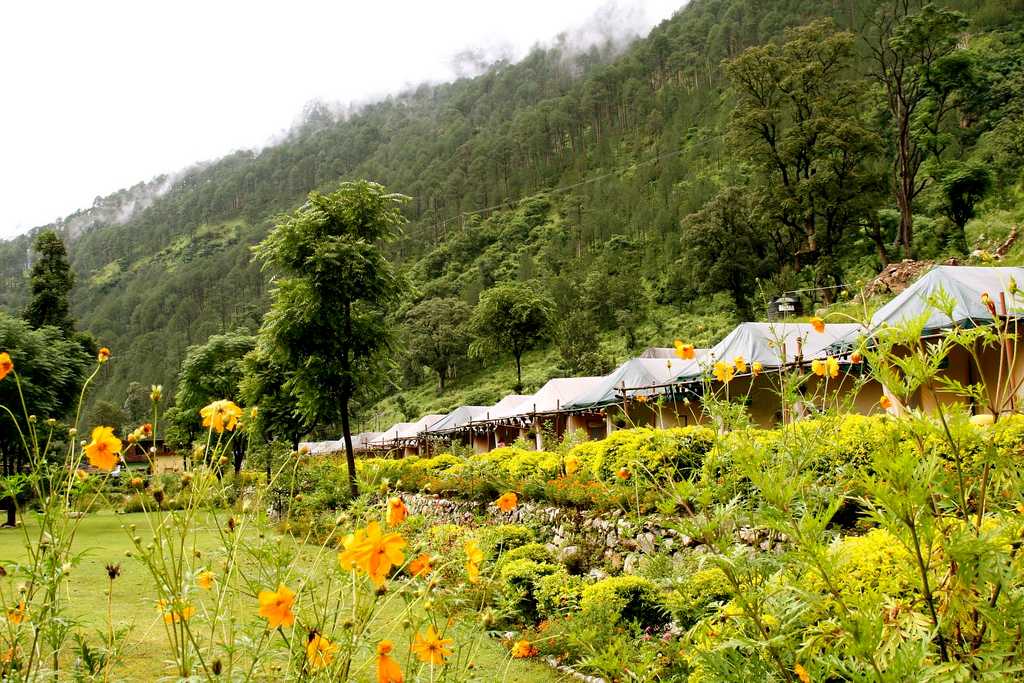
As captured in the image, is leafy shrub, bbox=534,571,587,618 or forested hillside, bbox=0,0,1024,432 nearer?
leafy shrub, bbox=534,571,587,618

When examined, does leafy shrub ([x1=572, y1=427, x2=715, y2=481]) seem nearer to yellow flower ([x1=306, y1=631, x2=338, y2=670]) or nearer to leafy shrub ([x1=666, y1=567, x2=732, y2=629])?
leafy shrub ([x1=666, y1=567, x2=732, y2=629])

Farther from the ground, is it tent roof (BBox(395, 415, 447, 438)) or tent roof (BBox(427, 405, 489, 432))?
tent roof (BBox(427, 405, 489, 432))

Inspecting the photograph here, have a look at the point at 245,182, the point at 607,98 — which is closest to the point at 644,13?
the point at 607,98

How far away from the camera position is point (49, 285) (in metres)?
22.9

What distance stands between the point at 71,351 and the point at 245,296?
78868 millimetres

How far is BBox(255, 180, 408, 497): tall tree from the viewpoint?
11.4 metres

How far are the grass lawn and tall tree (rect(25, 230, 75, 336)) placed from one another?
1423 cm

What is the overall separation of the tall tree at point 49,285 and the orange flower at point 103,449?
25.4 m

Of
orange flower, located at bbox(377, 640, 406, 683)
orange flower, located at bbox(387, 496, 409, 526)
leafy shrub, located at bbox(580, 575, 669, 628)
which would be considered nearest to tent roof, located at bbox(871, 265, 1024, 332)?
leafy shrub, located at bbox(580, 575, 669, 628)

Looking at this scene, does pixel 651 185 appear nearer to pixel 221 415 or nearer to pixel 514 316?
pixel 514 316

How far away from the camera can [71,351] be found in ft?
54.4

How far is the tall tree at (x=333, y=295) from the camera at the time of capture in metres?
11.4

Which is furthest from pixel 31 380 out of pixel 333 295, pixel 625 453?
pixel 625 453

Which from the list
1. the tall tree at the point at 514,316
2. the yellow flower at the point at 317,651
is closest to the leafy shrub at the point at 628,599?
the yellow flower at the point at 317,651
